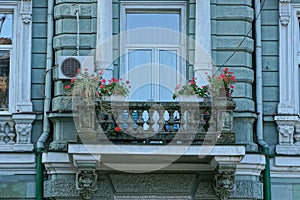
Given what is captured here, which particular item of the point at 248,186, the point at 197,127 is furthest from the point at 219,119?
the point at 248,186

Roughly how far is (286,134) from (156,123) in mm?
2397

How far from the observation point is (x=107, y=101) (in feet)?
47.4

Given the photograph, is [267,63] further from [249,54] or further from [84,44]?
[84,44]

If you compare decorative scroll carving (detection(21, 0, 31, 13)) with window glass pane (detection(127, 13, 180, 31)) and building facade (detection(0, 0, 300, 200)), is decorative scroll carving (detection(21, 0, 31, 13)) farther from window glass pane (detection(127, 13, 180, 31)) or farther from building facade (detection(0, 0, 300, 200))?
window glass pane (detection(127, 13, 180, 31))

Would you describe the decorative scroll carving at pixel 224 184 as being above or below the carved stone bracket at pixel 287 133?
below

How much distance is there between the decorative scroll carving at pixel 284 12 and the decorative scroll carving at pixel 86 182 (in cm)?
424

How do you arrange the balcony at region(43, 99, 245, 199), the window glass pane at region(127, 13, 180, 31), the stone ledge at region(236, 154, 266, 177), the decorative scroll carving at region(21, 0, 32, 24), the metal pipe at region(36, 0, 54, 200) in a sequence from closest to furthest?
the balcony at region(43, 99, 245, 199), the stone ledge at region(236, 154, 266, 177), the metal pipe at region(36, 0, 54, 200), the decorative scroll carving at region(21, 0, 32, 24), the window glass pane at region(127, 13, 180, 31)

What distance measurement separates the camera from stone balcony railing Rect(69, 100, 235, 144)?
47.3 feet

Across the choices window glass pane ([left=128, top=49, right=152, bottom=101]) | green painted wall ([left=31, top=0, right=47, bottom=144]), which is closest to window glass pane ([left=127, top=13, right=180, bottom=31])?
window glass pane ([left=128, top=49, right=152, bottom=101])

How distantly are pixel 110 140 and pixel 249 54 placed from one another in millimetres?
2961

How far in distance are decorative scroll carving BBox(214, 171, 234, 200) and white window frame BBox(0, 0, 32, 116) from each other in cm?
338

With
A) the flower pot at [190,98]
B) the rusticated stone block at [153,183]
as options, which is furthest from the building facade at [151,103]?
the flower pot at [190,98]

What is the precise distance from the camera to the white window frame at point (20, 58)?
51.4ft

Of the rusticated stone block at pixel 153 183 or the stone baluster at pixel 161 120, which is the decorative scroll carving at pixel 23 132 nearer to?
the rusticated stone block at pixel 153 183
